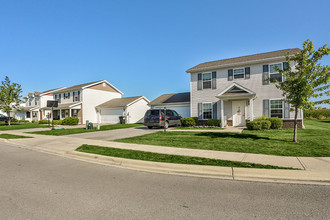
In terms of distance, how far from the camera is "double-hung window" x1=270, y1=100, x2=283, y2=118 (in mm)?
15500

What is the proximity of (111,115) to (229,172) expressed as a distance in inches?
1013

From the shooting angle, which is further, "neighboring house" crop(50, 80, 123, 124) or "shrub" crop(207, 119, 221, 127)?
"neighboring house" crop(50, 80, 123, 124)

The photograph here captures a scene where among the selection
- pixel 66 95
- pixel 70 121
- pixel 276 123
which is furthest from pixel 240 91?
pixel 66 95

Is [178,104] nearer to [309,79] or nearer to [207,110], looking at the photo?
[207,110]

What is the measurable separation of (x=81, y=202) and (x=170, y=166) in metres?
2.69

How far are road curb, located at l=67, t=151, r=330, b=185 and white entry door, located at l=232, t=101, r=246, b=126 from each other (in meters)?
12.6

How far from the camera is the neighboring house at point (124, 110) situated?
87.9 ft

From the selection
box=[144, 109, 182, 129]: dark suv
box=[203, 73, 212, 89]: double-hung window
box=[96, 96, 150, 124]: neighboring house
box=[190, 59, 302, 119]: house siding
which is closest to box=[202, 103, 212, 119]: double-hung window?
box=[190, 59, 302, 119]: house siding

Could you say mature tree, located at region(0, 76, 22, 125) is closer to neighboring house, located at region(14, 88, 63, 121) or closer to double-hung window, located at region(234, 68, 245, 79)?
neighboring house, located at region(14, 88, 63, 121)

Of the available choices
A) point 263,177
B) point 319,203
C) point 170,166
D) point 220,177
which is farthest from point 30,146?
point 319,203

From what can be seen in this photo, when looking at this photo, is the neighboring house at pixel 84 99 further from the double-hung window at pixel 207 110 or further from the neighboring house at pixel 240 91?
the double-hung window at pixel 207 110

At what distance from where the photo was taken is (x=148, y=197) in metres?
3.69

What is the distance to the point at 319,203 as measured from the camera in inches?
130

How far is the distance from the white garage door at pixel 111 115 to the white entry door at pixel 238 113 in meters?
16.1
